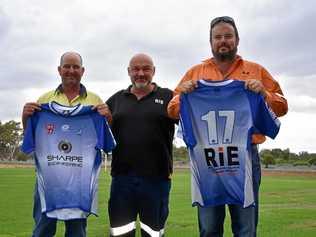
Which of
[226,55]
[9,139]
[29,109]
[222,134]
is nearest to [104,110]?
[29,109]

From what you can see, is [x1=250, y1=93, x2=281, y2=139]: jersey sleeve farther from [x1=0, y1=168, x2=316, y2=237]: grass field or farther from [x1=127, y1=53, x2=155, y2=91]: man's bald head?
[x1=0, y1=168, x2=316, y2=237]: grass field

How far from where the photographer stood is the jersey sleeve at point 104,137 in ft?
19.8

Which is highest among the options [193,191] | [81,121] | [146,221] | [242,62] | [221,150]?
[242,62]

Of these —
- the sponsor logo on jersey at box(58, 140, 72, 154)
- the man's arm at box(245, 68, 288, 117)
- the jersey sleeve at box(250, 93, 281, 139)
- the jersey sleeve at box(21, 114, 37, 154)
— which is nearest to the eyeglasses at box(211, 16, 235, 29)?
the man's arm at box(245, 68, 288, 117)

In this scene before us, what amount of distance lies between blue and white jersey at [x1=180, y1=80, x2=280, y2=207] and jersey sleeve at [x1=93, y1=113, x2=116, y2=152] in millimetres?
1002

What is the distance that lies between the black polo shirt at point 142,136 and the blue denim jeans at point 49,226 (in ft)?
2.44

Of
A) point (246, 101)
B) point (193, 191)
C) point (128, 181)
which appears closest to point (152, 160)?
point (128, 181)

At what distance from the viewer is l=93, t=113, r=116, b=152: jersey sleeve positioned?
6027mm

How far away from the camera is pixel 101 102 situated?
247 inches

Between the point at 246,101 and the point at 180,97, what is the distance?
0.69 meters

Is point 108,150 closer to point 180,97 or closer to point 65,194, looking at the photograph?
point 65,194

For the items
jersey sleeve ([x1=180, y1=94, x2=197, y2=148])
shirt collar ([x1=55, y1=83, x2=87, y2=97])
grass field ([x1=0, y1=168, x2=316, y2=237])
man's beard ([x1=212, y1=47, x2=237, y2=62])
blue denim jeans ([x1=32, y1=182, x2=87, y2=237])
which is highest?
man's beard ([x1=212, y1=47, x2=237, y2=62])

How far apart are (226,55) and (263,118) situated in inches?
29.8

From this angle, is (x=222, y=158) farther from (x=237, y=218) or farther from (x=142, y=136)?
(x=142, y=136)
